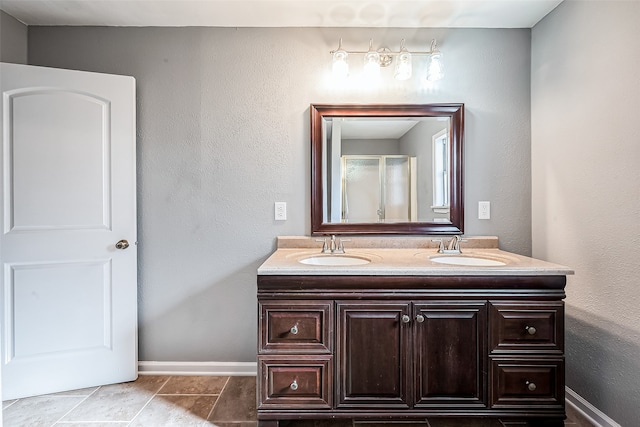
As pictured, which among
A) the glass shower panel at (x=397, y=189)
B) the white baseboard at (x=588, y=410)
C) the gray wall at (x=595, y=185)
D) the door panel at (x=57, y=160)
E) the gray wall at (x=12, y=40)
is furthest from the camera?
the glass shower panel at (x=397, y=189)

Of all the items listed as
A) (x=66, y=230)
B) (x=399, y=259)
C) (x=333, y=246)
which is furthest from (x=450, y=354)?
(x=66, y=230)

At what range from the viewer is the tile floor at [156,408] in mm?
1675

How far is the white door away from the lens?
188 cm

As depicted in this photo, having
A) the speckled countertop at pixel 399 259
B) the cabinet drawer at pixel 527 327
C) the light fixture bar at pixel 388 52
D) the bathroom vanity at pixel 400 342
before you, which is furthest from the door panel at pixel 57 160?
the cabinet drawer at pixel 527 327

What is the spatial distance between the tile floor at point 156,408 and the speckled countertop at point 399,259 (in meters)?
0.80

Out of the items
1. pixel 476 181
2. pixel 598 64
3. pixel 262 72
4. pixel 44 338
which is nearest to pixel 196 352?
pixel 44 338

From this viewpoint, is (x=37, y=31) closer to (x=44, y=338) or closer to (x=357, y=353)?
(x=44, y=338)

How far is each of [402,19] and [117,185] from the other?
6.59ft

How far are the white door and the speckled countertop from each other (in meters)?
1.04

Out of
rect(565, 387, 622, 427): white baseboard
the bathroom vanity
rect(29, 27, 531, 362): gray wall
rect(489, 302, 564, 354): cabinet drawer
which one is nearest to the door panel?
rect(29, 27, 531, 362): gray wall

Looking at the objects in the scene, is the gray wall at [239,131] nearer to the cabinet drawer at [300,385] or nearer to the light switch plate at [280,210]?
the light switch plate at [280,210]

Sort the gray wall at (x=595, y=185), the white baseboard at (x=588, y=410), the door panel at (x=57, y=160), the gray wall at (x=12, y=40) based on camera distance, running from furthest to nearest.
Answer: the gray wall at (x=12, y=40), the door panel at (x=57, y=160), the white baseboard at (x=588, y=410), the gray wall at (x=595, y=185)

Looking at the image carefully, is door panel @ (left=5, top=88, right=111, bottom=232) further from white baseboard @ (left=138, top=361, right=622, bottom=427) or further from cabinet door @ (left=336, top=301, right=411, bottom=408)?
cabinet door @ (left=336, top=301, right=411, bottom=408)

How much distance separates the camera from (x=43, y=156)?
1909 mm
